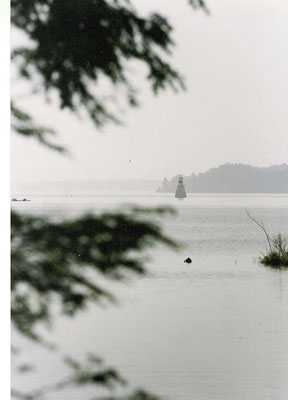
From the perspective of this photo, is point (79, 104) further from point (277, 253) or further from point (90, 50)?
point (277, 253)

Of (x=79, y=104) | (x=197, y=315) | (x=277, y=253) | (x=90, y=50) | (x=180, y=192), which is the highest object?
(x=90, y=50)

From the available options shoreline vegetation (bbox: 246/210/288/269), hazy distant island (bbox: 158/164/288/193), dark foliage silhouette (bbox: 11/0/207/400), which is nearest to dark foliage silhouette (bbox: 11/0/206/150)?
dark foliage silhouette (bbox: 11/0/207/400)

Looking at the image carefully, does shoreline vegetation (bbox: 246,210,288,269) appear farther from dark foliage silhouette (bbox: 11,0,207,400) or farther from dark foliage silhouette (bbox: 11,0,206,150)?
dark foliage silhouette (bbox: 11,0,206,150)

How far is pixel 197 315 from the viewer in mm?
1406

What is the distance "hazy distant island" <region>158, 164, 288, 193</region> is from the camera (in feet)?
4.68

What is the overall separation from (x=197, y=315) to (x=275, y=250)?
0.29 metres

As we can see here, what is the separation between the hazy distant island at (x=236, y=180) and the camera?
143 cm

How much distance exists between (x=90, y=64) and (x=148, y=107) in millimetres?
207

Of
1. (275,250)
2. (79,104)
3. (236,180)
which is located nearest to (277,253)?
(275,250)

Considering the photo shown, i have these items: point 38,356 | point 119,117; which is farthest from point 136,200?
point 38,356

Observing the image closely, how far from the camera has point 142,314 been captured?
1408 millimetres

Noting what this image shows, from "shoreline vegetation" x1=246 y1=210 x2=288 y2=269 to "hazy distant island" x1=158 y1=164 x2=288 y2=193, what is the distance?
8 cm

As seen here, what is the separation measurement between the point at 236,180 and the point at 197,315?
15.4 inches

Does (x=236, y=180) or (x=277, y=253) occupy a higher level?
(x=236, y=180)
